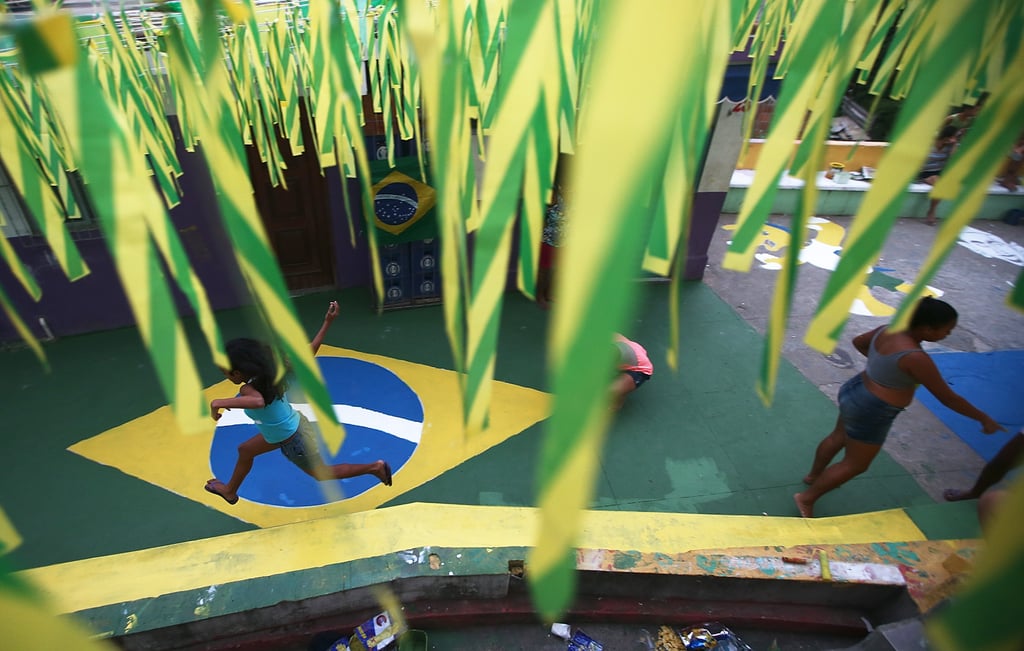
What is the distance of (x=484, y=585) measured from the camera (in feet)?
7.36

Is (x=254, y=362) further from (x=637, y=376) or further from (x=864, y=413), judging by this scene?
(x=864, y=413)

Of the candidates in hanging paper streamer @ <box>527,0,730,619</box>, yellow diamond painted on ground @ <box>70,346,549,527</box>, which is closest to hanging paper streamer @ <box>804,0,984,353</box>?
hanging paper streamer @ <box>527,0,730,619</box>

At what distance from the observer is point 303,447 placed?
2748mm

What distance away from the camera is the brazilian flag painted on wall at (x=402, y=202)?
4.41 meters

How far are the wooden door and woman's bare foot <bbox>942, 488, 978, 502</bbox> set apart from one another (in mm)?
5689

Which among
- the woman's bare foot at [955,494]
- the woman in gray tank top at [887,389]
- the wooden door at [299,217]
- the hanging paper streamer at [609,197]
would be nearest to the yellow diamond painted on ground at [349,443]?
the wooden door at [299,217]

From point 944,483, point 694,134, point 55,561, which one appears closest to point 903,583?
point 944,483

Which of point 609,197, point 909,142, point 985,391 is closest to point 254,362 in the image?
point 609,197

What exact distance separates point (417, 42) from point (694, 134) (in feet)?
1.33

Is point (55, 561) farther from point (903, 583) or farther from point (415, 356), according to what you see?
point (903, 583)

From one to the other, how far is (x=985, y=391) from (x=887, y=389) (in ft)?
10.1

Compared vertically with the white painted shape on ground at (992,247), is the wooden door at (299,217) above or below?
above

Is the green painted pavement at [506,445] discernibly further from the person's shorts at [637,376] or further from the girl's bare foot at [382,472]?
the person's shorts at [637,376]

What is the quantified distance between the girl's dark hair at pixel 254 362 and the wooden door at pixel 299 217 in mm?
2771
